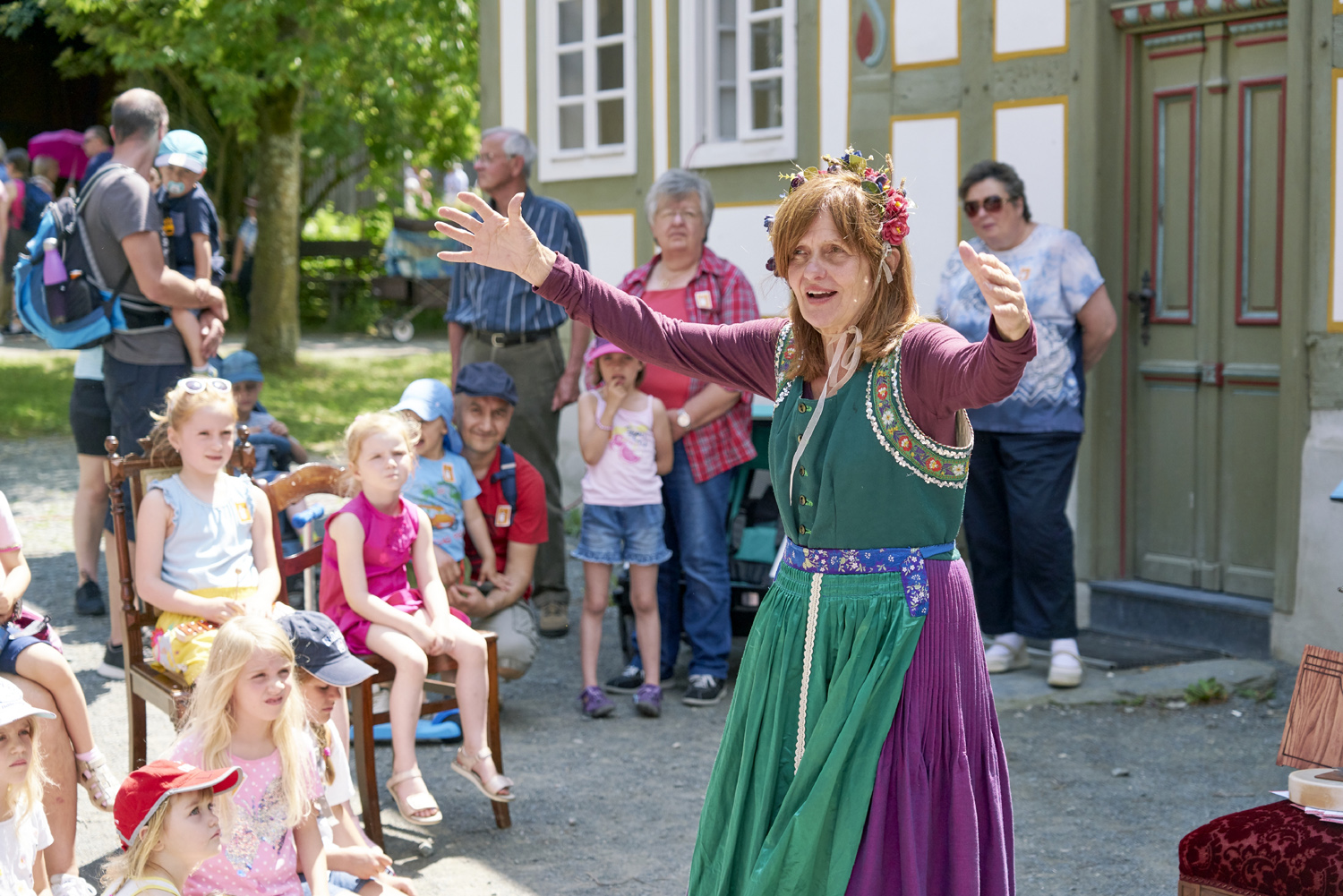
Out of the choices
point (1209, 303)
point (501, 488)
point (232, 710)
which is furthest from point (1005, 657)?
point (232, 710)

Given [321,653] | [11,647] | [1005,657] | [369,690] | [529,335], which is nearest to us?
[321,653]

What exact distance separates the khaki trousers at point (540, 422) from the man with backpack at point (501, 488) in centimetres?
102

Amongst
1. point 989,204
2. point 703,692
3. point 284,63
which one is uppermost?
point 284,63

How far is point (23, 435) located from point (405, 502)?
28.4 ft

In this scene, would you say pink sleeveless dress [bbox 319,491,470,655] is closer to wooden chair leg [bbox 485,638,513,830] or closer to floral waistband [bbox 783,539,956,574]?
wooden chair leg [bbox 485,638,513,830]

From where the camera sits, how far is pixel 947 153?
7.25 m

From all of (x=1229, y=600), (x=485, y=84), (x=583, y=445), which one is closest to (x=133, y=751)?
(x=583, y=445)

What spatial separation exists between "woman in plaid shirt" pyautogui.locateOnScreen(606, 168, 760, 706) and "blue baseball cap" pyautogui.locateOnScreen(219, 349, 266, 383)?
2.38m

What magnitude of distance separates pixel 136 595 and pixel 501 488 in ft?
4.55

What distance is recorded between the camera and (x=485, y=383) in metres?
5.71

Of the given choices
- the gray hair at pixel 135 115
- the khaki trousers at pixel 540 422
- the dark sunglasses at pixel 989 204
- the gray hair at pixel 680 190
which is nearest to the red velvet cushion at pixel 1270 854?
the dark sunglasses at pixel 989 204

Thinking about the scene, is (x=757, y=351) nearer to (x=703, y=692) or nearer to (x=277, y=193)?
(x=703, y=692)

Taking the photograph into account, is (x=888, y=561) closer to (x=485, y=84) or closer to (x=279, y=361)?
(x=485, y=84)

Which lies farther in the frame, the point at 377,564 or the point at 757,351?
the point at 377,564
